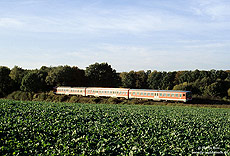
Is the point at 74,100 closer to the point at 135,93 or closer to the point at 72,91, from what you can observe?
the point at 72,91

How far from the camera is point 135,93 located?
48.5 meters

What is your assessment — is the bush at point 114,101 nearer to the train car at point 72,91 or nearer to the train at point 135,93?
the train at point 135,93

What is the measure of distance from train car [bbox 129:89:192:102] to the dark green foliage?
25.8m

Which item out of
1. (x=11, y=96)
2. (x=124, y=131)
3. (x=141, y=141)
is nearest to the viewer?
(x=141, y=141)

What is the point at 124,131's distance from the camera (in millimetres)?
13695

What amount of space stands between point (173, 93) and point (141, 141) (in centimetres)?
3386

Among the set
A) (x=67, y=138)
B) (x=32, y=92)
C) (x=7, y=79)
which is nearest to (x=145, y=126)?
(x=67, y=138)

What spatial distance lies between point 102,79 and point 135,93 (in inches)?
1059

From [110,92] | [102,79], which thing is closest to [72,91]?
[110,92]

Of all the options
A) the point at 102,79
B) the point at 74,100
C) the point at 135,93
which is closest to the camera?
the point at 135,93

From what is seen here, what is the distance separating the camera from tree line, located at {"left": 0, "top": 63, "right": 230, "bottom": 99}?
64250 millimetres

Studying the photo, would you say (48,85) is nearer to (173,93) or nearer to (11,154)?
(173,93)

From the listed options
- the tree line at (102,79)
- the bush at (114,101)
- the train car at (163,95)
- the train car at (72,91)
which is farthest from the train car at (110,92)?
the tree line at (102,79)

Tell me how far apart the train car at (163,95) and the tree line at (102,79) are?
19447 millimetres
